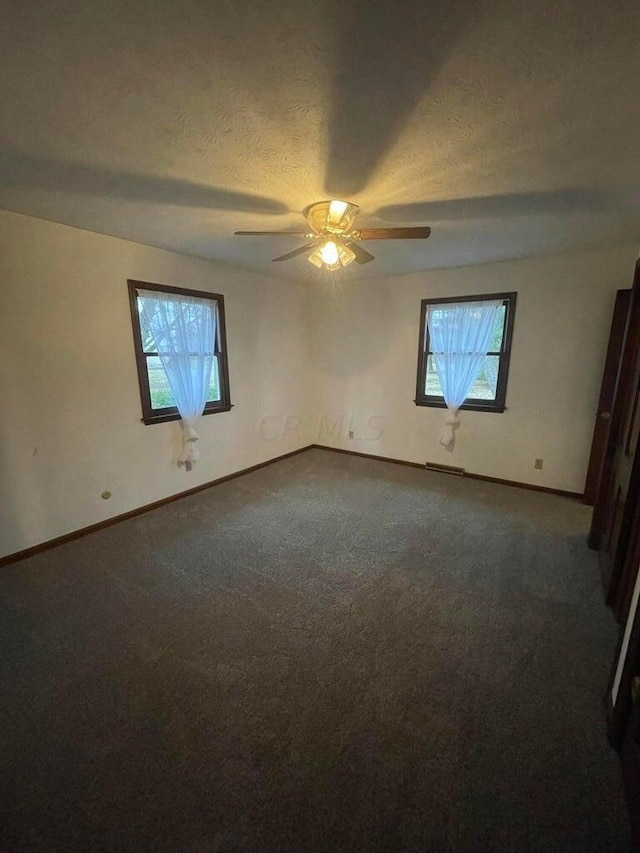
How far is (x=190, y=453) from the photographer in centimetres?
341

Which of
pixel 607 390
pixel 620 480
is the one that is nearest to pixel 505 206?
pixel 620 480

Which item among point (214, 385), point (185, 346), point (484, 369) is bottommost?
point (214, 385)

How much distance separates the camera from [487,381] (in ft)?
12.3

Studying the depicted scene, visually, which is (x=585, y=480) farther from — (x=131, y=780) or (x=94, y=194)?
(x=94, y=194)

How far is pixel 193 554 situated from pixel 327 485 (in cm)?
167

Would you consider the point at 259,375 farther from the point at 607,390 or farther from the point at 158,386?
the point at 607,390

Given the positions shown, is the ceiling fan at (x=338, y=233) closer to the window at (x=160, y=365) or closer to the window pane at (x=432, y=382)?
the window at (x=160, y=365)

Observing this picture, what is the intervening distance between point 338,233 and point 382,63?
1049 millimetres

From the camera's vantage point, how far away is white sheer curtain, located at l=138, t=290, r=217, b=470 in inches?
120

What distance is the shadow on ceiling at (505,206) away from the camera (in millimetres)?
1973

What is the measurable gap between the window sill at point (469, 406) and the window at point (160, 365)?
93.6 inches

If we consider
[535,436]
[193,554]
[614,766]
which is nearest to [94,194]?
[193,554]

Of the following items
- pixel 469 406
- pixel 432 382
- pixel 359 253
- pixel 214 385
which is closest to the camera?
pixel 359 253

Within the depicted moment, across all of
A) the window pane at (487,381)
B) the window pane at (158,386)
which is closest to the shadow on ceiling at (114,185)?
the window pane at (158,386)
